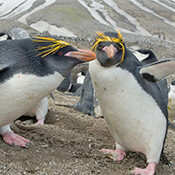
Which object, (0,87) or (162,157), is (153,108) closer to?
(162,157)

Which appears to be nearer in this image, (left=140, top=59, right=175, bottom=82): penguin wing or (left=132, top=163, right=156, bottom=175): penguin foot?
(left=140, top=59, right=175, bottom=82): penguin wing

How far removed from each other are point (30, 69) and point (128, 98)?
0.92m

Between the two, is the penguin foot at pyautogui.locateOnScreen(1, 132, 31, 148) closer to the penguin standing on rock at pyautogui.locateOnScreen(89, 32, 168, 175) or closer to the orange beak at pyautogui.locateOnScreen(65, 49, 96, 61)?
the penguin standing on rock at pyautogui.locateOnScreen(89, 32, 168, 175)

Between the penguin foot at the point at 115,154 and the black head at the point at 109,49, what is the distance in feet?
3.20

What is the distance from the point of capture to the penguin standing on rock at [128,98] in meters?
2.54

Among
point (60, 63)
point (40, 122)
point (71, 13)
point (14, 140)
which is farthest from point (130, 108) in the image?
point (71, 13)

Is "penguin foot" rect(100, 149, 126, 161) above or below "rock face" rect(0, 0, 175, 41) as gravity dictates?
above

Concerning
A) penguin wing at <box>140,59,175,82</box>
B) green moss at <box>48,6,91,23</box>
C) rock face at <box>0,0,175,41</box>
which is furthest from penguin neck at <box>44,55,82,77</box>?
green moss at <box>48,6,91,23</box>

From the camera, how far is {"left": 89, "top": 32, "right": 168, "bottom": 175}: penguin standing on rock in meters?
2.54

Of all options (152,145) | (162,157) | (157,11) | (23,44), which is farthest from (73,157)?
(157,11)

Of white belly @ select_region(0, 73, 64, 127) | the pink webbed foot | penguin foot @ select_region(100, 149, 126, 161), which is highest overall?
white belly @ select_region(0, 73, 64, 127)

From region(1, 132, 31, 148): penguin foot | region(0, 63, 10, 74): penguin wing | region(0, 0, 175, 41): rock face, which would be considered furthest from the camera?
region(0, 0, 175, 41): rock face

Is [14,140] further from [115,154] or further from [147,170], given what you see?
[147,170]

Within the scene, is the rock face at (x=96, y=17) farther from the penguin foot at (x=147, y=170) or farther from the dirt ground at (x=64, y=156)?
the penguin foot at (x=147, y=170)
